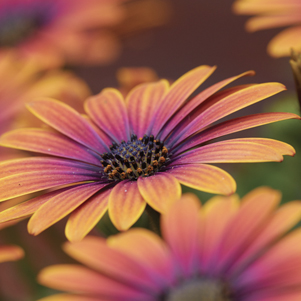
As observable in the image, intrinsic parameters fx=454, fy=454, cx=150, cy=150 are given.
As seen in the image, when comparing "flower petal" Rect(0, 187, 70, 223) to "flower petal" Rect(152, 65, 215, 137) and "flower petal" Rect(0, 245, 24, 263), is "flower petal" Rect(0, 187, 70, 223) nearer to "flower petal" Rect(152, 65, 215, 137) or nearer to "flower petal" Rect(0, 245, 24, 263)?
"flower petal" Rect(0, 245, 24, 263)

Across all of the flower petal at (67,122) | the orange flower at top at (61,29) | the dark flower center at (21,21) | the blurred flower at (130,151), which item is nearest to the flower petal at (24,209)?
the blurred flower at (130,151)

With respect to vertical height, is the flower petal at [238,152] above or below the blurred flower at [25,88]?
below

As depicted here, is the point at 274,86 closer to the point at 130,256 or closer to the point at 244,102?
the point at 244,102

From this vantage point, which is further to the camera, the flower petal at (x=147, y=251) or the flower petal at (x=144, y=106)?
the flower petal at (x=144, y=106)

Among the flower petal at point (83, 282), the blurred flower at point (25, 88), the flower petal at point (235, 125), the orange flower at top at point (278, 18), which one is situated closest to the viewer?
the flower petal at point (83, 282)

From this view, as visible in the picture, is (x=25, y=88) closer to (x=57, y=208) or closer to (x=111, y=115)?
(x=111, y=115)

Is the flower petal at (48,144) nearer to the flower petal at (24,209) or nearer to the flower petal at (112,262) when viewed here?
the flower petal at (24,209)

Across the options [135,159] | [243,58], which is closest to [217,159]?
[135,159]

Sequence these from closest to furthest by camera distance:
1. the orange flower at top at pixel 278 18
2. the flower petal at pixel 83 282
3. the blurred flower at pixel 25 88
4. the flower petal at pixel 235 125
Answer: the flower petal at pixel 83 282, the flower petal at pixel 235 125, the orange flower at top at pixel 278 18, the blurred flower at pixel 25 88

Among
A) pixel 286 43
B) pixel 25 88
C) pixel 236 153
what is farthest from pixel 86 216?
pixel 25 88
